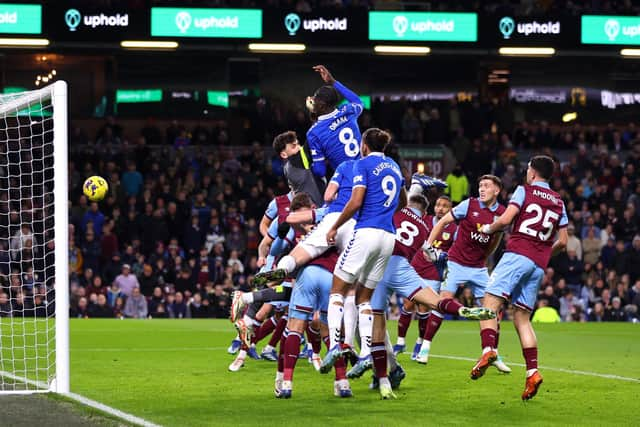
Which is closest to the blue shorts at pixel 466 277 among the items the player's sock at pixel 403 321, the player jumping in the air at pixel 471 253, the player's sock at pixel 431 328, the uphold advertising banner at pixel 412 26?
the player jumping in the air at pixel 471 253

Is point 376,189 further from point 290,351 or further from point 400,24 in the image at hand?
point 400,24

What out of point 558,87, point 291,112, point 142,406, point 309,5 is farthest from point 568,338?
point 558,87

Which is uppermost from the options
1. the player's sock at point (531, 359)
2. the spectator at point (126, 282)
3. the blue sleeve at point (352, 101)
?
the blue sleeve at point (352, 101)

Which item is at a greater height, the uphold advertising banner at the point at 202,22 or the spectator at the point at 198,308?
the uphold advertising banner at the point at 202,22

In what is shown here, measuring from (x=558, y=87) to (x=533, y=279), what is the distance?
27.5 m

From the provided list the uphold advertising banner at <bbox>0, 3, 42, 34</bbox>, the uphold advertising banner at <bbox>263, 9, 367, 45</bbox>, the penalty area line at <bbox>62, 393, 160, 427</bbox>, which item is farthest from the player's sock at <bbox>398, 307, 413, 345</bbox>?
the uphold advertising banner at <bbox>0, 3, 42, 34</bbox>

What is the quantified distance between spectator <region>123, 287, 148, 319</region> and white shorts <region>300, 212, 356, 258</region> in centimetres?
1514

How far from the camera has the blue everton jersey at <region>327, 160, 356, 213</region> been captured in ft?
31.7

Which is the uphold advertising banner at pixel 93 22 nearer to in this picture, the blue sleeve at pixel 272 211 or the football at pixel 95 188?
the football at pixel 95 188

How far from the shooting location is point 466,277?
13.3m

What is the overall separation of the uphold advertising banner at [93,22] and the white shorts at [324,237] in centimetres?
1965

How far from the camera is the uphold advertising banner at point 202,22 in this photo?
93.1ft

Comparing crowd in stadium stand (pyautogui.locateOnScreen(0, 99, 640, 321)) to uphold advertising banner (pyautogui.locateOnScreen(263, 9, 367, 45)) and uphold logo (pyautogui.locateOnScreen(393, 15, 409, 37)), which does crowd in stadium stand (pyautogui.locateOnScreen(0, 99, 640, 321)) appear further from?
uphold logo (pyautogui.locateOnScreen(393, 15, 409, 37))

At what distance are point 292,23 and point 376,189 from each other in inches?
797
